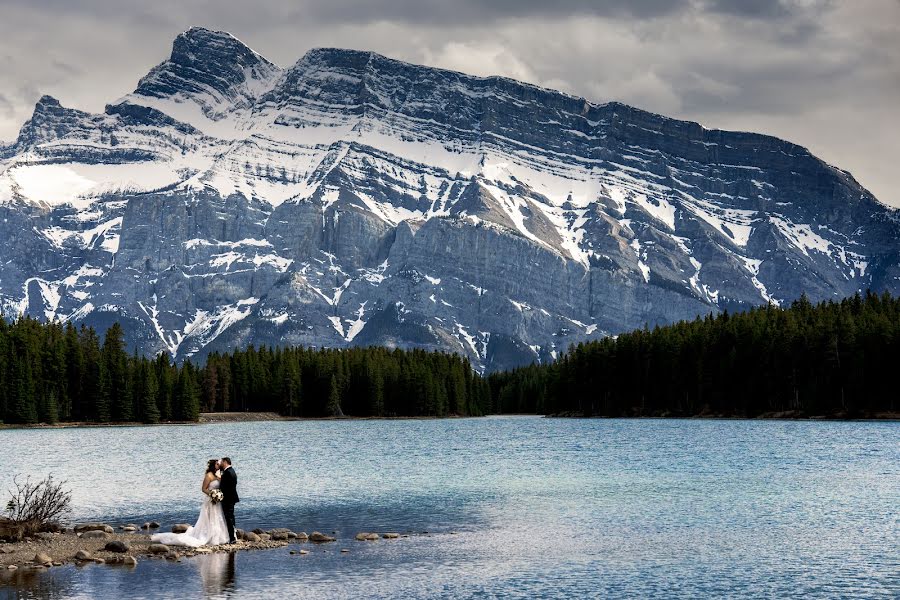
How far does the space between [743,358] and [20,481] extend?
13777cm

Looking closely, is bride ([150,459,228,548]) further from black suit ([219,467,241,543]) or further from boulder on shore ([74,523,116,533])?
boulder on shore ([74,523,116,533])

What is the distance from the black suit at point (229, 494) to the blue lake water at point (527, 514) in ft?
7.20

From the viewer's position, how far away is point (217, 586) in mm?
46375

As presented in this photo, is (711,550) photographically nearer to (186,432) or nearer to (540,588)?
(540,588)

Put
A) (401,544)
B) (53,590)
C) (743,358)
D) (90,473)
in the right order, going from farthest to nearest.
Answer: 1. (743,358)
2. (90,473)
3. (401,544)
4. (53,590)

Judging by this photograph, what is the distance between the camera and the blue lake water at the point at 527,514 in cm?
4738

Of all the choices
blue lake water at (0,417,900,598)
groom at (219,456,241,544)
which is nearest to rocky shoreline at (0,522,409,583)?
groom at (219,456,241,544)

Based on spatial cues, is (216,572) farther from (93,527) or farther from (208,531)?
(93,527)

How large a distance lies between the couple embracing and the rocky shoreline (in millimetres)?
637

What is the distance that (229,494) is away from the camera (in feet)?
179

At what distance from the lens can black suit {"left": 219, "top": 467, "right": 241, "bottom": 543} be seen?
54281 millimetres

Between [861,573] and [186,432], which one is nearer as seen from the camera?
[861,573]

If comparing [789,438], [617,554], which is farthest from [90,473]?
[789,438]

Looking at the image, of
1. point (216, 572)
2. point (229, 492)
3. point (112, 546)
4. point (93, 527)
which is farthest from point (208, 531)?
point (93, 527)
